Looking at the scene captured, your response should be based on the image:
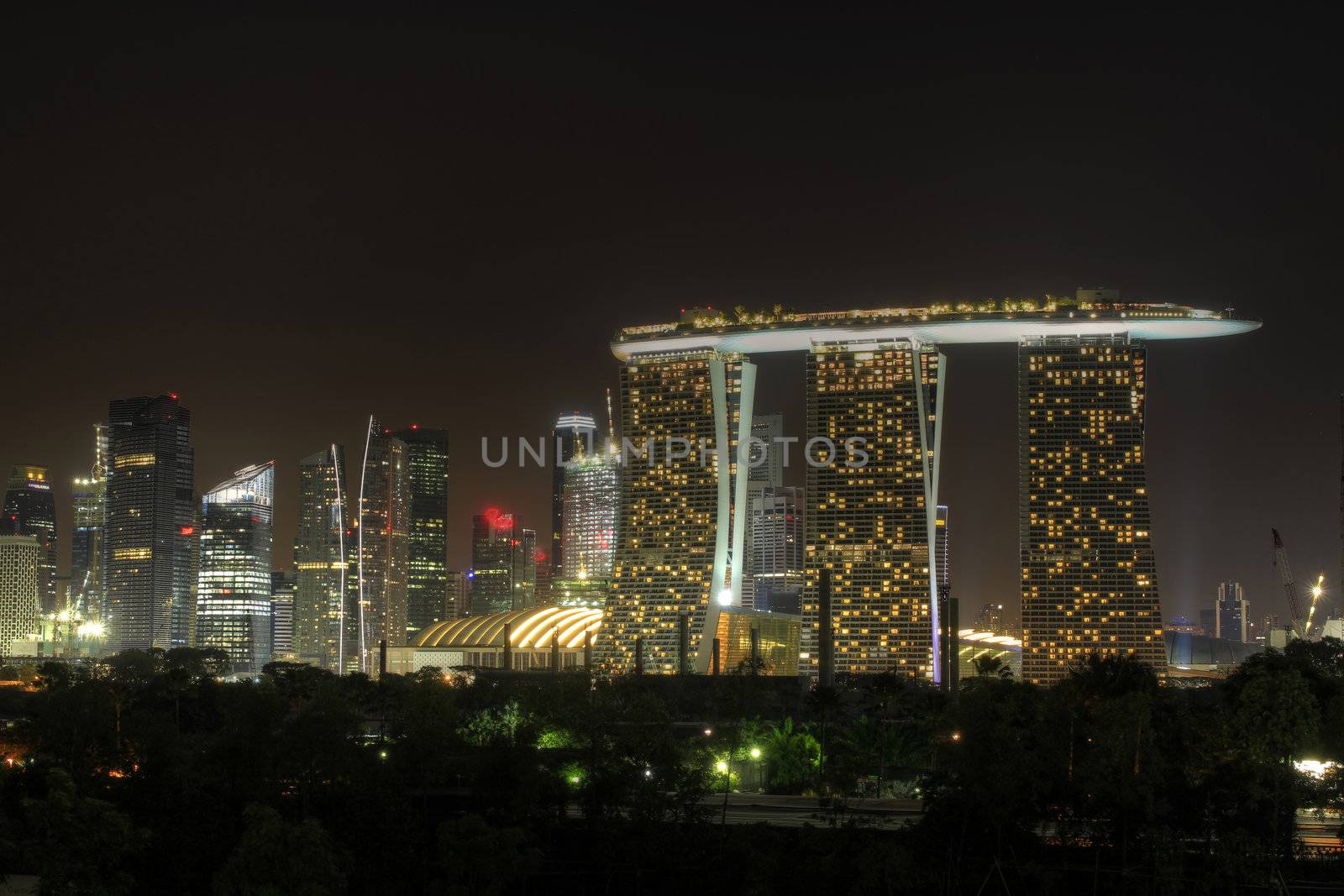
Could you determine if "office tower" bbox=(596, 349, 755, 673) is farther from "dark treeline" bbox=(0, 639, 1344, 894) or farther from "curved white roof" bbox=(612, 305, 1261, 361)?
"dark treeline" bbox=(0, 639, 1344, 894)

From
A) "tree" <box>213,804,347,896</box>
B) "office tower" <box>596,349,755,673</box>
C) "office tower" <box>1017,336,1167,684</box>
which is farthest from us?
"office tower" <box>596,349,755,673</box>

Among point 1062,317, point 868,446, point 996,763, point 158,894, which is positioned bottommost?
point 158,894

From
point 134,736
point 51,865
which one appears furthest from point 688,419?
point 51,865

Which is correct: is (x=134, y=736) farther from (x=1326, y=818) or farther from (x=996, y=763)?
(x=1326, y=818)

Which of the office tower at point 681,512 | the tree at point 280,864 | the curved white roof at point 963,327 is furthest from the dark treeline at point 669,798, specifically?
the office tower at point 681,512

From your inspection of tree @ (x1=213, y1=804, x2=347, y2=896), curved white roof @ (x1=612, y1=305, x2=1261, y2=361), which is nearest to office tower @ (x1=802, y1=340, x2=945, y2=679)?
curved white roof @ (x1=612, y1=305, x2=1261, y2=361)

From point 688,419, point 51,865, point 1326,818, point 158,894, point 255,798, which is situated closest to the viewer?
point 51,865

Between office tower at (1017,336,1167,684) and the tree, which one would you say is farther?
office tower at (1017,336,1167,684)
